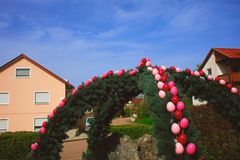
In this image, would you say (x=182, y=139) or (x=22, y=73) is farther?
(x=22, y=73)

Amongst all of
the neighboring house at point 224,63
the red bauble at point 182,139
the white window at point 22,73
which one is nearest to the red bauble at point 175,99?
the red bauble at point 182,139

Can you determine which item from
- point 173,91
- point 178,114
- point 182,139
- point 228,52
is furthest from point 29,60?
point 182,139

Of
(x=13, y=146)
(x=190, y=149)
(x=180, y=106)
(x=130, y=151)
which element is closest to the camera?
(x=190, y=149)

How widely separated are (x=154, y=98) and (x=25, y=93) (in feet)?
87.1

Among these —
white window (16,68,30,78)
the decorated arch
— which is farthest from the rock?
white window (16,68,30,78)

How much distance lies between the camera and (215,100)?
3.88 m

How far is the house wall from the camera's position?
2733 cm

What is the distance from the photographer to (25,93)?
27766 millimetres

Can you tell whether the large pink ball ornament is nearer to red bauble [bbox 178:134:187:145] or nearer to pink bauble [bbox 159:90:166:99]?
pink bauble [bbox 159:90:166:99]

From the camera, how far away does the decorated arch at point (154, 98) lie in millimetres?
2809

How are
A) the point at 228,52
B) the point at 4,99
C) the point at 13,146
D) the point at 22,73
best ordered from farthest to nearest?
the point at 228,52, the point at 22,73, the point at 4,99, the point at 13,146

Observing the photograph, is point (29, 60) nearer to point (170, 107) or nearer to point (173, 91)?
point (173, 91)

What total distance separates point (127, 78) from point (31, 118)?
25521 millimetres

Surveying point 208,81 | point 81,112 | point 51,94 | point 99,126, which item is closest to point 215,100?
point 208,81
